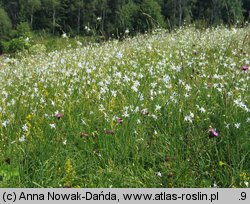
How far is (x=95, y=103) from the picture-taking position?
3.96 metres

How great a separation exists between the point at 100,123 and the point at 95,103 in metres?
0.35

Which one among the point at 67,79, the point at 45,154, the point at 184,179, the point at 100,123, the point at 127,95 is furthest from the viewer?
the point at 67,79

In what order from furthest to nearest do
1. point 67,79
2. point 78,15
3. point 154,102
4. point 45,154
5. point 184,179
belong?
point 78,15
point 67,79
point 154,102
point 45,154
point 184,179

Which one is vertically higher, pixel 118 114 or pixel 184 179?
pixel 118 114

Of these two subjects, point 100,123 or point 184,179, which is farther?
Answer: point 100,123

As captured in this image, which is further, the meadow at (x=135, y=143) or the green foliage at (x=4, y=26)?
the green foliage at (x=4, y=26)

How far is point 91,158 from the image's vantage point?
329cm

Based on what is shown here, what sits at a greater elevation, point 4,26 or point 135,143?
point 135,143

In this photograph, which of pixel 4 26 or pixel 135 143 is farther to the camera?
pixel 4 26

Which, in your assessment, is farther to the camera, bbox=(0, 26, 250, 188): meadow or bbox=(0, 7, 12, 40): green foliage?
bbox=(0, 7, 12, 40): green foliage

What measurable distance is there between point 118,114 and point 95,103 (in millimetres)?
335
